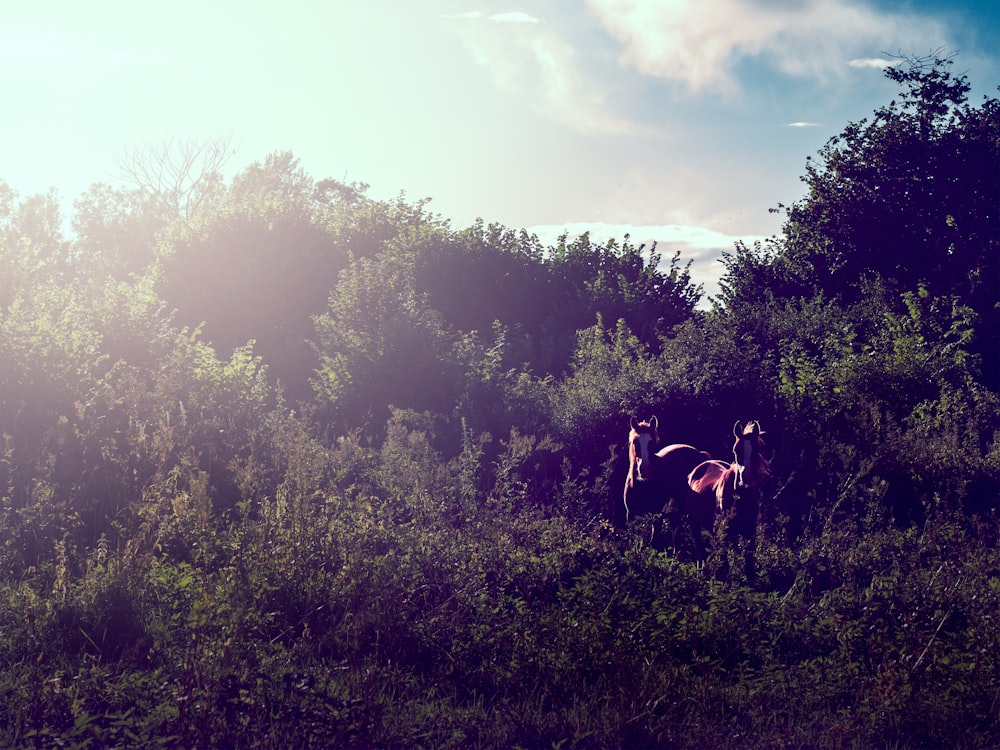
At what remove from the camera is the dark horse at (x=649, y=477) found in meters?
10.5

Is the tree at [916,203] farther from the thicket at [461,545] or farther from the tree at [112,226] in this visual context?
the tree at [112,226]

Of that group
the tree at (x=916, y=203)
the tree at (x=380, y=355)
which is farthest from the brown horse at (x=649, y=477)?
the tree at (x=916, y=203)

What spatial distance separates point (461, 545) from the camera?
22.0 feet

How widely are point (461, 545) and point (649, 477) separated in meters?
4.45

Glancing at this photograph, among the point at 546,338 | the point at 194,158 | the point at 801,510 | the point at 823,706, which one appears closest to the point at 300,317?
the point at 546,338

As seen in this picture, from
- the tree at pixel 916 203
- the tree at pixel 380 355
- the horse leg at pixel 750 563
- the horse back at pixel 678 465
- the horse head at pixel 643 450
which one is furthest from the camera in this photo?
the tree at pixel 916 203

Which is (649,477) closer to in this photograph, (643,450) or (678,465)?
(643,450)

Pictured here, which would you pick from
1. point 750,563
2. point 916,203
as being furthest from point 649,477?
point 916,203

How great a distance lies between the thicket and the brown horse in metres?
0.42

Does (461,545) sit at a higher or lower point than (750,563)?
higher

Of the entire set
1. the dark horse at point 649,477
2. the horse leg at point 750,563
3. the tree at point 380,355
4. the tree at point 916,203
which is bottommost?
the horse leg at point 750,563

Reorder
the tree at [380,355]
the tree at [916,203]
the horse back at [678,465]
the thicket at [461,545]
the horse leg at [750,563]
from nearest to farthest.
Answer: the thicket at [461,545], the horse leg at [750,563], the horse back at [678,465], the tree at [380,355], the tree at [916,203]

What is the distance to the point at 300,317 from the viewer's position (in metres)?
24.7

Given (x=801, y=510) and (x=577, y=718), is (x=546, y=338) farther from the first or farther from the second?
(x=577, y=718)
